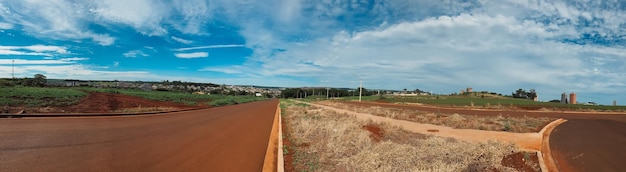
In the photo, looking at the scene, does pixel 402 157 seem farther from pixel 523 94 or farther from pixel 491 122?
pixel 523 94

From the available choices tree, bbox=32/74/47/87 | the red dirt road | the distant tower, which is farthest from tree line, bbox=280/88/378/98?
the red dirt road

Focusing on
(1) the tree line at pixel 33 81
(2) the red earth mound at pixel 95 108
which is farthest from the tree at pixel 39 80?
(2) the red earth mound at pixel 95 108

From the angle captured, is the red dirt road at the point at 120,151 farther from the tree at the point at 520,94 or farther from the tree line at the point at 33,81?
the tree at the point at 520,94

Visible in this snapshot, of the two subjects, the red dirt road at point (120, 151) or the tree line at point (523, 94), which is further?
the tree line at point (523, 94)

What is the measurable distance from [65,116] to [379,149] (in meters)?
16.8

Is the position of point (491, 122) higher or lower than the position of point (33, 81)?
lower

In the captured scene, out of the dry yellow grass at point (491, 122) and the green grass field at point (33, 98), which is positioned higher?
the green grass field at point (33, 98)

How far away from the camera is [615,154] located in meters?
10.4

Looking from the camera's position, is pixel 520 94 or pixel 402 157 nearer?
pixel 402 157

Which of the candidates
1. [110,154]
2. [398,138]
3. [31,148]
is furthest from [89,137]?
[398,138]

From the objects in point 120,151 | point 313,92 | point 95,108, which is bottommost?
point 95,108

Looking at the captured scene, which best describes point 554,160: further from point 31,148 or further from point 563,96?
point 563,96

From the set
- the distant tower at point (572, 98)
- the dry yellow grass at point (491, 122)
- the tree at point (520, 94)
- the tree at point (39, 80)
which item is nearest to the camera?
the dry yellow grass at point (491, 122)

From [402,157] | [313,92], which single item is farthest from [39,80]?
[313,92]
